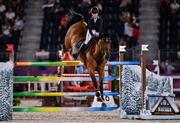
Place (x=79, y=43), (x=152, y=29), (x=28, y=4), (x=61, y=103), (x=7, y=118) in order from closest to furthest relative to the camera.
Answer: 1. (x=7, y=118)
2. (x=79, y=43)
3. (x=61, y=103)
4. (x=152, y=29)
5. (x=28, y=4)

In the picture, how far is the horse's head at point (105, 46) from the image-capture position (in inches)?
619

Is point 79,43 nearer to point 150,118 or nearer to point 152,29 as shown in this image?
point 150,118

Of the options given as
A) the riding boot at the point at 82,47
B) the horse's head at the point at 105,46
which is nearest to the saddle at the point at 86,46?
the riding boot at the point at 82,47

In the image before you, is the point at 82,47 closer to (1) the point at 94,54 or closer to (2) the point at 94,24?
(1) the point at 94,54

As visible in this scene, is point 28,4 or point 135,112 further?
point 28,4

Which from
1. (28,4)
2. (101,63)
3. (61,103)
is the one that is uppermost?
(28,4)

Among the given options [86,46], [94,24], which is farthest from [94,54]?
[94,24]

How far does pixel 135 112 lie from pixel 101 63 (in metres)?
1.51

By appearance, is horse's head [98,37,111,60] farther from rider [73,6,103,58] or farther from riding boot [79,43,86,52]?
riding boot [79,43,86,52]

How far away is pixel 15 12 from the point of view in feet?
98.3

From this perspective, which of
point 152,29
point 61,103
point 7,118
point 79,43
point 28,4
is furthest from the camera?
point 28,4

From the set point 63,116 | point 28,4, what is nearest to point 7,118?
point 63,116

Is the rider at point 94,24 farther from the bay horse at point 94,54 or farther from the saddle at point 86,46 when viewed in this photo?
the bay horse at point 94,54

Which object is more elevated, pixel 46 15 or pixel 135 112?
pixel 46 15
